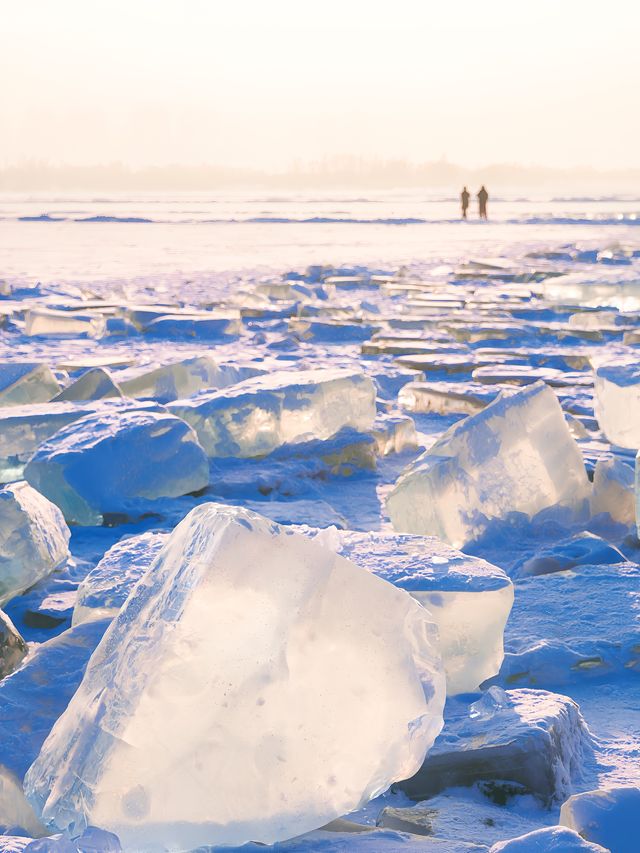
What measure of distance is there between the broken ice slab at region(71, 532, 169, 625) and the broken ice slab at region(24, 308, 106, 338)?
15.4ft

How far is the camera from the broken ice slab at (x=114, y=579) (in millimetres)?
1539

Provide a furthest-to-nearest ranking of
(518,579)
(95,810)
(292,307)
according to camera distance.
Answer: (292,307) → (518,579) → (95,810)

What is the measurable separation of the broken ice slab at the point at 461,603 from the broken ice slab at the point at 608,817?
0.40 metres

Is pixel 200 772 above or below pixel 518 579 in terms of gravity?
above

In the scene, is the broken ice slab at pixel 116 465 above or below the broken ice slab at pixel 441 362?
above

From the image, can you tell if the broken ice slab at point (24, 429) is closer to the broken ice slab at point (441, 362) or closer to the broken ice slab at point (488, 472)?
the broken ice slab at point (488, 472)

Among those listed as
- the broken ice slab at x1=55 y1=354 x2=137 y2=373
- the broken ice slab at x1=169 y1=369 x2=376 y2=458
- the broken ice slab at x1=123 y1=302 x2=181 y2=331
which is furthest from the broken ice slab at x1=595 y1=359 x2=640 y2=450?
the broken ice slab at x1=123 y1=302 x2=181 y2=331

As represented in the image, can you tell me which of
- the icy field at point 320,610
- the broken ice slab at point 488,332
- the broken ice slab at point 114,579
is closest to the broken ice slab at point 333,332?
the broken ice slab at point 488,332

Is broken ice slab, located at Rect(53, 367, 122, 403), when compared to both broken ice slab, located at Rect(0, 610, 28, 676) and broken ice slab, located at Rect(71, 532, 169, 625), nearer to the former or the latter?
broken ice slab, located at Rect(71, 532, 169, 625)

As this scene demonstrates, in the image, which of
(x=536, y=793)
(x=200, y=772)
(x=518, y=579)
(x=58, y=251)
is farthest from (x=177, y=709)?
(x=58, y=251)

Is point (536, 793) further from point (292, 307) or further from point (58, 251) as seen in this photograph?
point (58, 251)

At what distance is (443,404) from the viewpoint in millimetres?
3820

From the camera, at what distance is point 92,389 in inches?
135

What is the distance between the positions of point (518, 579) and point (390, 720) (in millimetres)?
982
